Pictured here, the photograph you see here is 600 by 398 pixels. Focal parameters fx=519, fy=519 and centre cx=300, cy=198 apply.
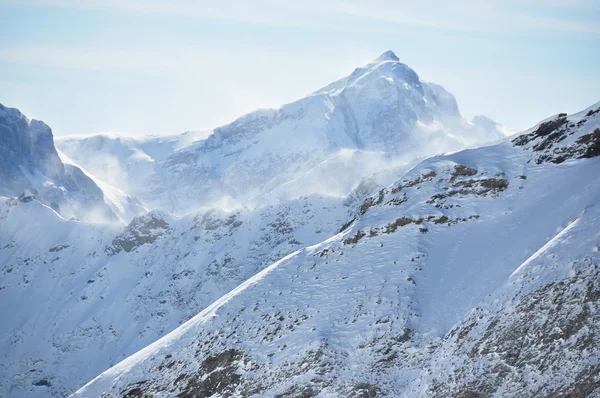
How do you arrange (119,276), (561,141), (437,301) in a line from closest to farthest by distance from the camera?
1. (437,301)
2. (561,141)
3. (119,276)

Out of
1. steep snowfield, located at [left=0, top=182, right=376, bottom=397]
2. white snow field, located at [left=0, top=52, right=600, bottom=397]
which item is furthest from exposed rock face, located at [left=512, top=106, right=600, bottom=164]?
steep snowfield, located at [left=0, top=182, right=376, bottom=397]

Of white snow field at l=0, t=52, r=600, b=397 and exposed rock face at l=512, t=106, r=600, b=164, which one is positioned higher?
exposed rock face at l=512, t=106, r=600, b=164

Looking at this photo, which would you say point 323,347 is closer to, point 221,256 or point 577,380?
point 577,380

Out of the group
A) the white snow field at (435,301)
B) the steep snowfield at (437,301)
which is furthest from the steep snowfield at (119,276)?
the steep snowfield at (437,301)

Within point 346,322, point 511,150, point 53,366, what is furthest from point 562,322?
point 53,366

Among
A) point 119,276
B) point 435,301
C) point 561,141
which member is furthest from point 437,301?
point 119,276

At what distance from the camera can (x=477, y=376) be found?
24.0 metres

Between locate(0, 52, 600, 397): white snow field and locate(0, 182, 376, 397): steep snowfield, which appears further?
locate(0, 182, 376, 397): steep snowfield

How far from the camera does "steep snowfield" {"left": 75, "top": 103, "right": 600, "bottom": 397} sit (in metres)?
24.0

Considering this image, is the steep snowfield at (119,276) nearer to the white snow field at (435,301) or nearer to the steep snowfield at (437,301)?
the white snow field at (435,301)

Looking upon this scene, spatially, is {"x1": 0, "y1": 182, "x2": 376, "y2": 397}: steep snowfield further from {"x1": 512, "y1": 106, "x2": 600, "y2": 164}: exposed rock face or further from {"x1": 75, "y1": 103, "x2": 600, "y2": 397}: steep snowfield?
{"x1": 512, "y1": 106, "x2": 600, "y2": 164}: exposed rock face

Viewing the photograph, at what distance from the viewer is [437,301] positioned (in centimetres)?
3175

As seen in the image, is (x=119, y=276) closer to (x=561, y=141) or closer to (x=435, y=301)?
(x=435, y=301)

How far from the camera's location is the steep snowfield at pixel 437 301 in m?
24.0
